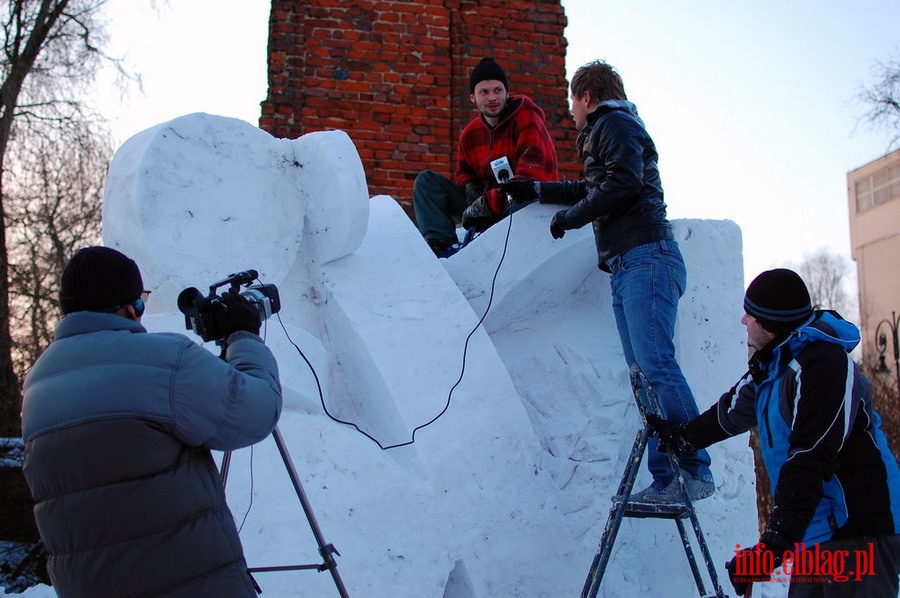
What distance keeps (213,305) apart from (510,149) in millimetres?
2634

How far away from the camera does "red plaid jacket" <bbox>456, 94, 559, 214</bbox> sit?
15.0 ft

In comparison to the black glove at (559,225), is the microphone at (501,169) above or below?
above

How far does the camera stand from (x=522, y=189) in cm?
425

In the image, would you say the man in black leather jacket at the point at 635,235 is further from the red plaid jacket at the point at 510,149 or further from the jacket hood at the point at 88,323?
the jacket hood at the point at 88,323

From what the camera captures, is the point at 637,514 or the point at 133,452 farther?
the point at 637,514

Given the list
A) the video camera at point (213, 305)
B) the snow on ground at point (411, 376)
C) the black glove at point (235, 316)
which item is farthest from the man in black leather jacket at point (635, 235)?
the black glove at point (235, 316)

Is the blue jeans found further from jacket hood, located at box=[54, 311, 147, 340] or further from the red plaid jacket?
jacket hood, located at box=[54, 311, 147, 340]

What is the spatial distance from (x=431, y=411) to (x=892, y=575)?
1762mm

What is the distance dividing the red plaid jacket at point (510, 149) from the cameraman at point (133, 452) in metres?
2.66

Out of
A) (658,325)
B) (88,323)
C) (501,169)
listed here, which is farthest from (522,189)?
(88,323)

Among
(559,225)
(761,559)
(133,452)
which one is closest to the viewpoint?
(133,452)

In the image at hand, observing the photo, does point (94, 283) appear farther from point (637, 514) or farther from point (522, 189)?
point (522, 189)

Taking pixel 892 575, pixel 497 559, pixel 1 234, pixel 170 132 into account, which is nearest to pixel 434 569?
pixel 497 559

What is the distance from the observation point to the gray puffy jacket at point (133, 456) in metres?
2.02
